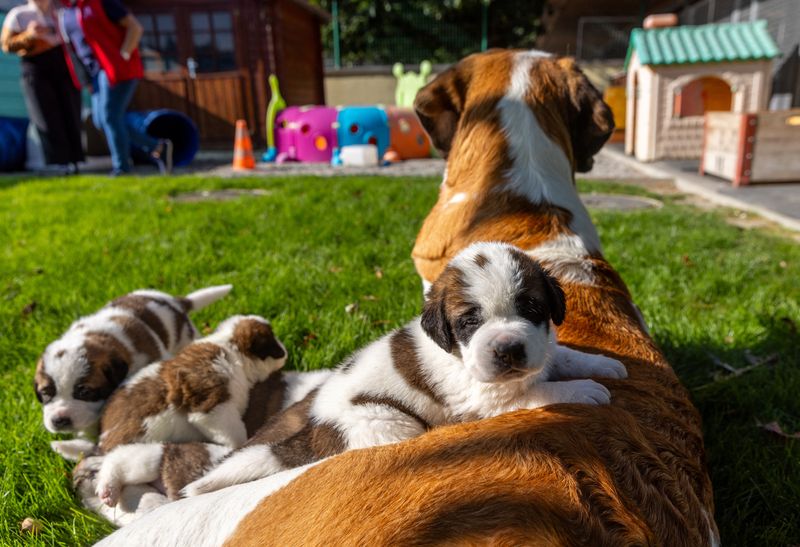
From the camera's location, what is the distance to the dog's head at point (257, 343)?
345cm

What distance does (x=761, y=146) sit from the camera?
31.5 ft

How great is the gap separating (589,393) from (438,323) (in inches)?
24.6

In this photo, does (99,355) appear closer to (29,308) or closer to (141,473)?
(141,473)

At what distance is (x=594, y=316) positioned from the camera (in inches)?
93.7

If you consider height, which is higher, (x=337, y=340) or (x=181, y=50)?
(x=181, y=50)

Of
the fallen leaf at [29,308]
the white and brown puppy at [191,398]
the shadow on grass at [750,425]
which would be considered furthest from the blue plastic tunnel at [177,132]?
the shadow on grass at [750,425]

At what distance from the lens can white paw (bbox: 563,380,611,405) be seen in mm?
1808

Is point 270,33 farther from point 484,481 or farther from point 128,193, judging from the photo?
point 484,481

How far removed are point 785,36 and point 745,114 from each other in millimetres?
7446

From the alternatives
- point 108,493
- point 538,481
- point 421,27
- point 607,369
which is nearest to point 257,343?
point 108,493

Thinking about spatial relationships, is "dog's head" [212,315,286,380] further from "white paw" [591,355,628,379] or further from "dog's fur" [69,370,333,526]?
"white paw" [591,355,628,379]

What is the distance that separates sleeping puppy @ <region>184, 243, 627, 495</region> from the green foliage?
82.7 ft

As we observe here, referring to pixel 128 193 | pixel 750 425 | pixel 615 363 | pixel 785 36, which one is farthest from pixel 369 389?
pixel 785 36

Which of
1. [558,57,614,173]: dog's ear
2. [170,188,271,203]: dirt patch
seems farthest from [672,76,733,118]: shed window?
[558,57,614,173]: dog's ear
